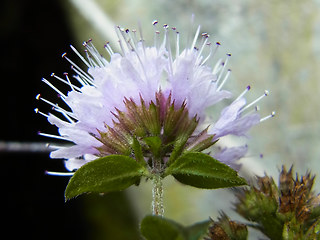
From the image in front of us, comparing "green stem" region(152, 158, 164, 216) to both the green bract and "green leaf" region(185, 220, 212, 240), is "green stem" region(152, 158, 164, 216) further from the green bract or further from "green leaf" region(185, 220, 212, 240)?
"green leaf" region(185, 220, 212, 240)

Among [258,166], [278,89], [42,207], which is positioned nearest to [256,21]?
[278,89]

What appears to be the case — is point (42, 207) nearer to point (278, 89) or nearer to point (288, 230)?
point (278, 89)

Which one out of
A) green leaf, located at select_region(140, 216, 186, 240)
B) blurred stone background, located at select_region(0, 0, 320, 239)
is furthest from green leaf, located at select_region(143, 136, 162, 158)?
blurred stone background, located at select_region(0, 0, 320, 239)

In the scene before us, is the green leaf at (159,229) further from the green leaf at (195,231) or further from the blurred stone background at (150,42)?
the blurred stone background at (150,42)

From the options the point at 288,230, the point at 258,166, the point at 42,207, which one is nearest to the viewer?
the point at 288,230

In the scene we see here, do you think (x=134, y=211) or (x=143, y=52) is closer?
(x=143, y=52)

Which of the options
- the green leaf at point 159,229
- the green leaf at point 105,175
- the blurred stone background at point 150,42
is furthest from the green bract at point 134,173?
the blurred stone background at point 150,42

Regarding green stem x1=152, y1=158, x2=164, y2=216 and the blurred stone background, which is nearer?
green stem x1=152, y1=158, x2=164, y2=216
